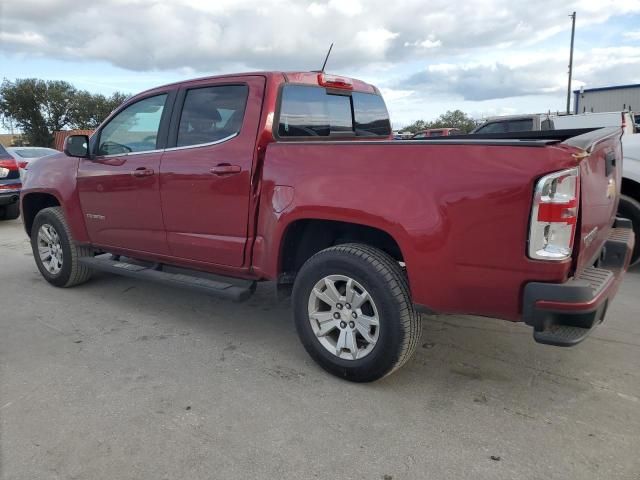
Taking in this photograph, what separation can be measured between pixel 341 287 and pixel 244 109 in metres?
1.44

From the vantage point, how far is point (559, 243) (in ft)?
8.36

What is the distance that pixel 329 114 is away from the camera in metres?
4.22

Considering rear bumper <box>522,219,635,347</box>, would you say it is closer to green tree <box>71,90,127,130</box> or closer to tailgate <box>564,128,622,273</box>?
tailgate <box>564,128,622,273</box>

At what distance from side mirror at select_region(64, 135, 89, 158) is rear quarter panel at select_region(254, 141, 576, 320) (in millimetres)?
2609

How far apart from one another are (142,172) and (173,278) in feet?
2.90

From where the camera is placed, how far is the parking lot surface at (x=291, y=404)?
2506mm

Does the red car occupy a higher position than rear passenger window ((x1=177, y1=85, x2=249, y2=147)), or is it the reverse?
rear passenger window ((x1=177, y1=85, x2=249, y2=147))

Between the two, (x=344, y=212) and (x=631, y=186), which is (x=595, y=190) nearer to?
(x=344, y=212)

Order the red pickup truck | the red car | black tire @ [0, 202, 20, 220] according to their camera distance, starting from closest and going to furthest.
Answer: the red pickup truck
the red car
black tire @ [0, 202, 20, 220]

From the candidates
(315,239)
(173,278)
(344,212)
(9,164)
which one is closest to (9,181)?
(9,164)

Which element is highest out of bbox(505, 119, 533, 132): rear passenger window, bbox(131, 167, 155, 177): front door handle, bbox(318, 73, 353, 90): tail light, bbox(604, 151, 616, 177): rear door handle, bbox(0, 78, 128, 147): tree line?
bbox(0, 78, 128, 147): tree line

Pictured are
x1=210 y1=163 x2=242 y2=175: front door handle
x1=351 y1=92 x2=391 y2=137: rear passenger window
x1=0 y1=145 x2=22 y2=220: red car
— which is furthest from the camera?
x1=0 y1=145 x2=22 y2=220: red car

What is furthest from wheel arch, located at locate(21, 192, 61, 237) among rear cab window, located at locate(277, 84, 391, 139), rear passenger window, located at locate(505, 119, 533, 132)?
rear passenger window, located at locate(505, 119, 533, 132)

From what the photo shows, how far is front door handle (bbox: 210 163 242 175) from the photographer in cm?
364
